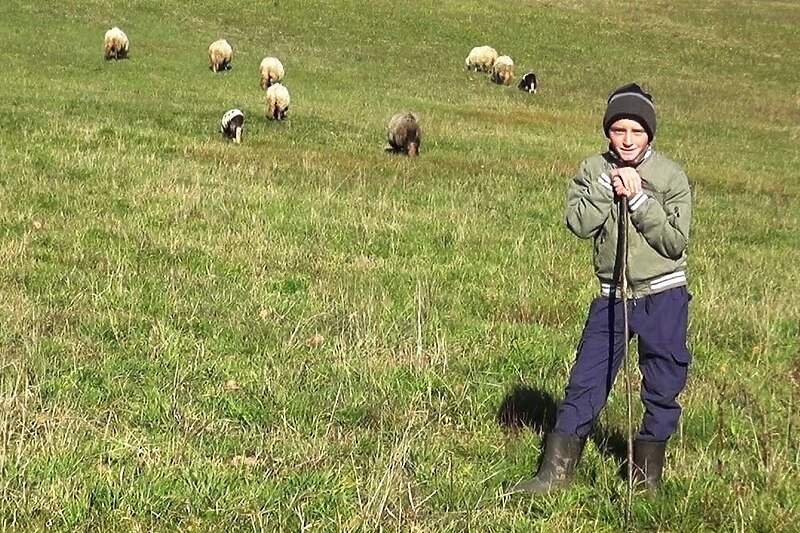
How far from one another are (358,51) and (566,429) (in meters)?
32.4

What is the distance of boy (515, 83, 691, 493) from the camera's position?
4496mm

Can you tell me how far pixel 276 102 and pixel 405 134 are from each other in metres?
4.65

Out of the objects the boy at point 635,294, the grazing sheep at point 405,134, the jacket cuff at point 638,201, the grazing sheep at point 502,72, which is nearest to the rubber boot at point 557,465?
the boy at point 635,294

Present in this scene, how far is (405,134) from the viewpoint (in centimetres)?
1816

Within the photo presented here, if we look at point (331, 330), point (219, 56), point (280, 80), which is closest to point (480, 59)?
point (280, 80)

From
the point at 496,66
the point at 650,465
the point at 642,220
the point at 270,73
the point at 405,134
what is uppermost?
the point at 642,220

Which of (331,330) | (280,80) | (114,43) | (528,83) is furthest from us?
(528,83)

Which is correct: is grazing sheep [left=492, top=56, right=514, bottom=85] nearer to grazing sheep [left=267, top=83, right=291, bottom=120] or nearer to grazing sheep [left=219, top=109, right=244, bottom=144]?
grazing sheep [left=267, top=83, right=291, bottom=120]

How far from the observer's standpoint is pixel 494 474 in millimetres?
4852

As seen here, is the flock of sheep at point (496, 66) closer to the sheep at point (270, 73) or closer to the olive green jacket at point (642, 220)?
the sheep at point (270, 73)

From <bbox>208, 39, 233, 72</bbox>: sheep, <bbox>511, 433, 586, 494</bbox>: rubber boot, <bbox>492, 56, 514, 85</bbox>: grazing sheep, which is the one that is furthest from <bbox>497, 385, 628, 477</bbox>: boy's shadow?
<bbox>492, 56, 514, 85</bbox>: grazing sheep

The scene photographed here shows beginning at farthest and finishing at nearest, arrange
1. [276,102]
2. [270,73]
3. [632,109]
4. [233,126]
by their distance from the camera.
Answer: [270,73]
[276,102]
[233,126]
[632,109]

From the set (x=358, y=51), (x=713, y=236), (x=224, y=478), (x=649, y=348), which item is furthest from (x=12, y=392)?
(x=358, y=51)

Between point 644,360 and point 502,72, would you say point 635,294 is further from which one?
point 502,72
